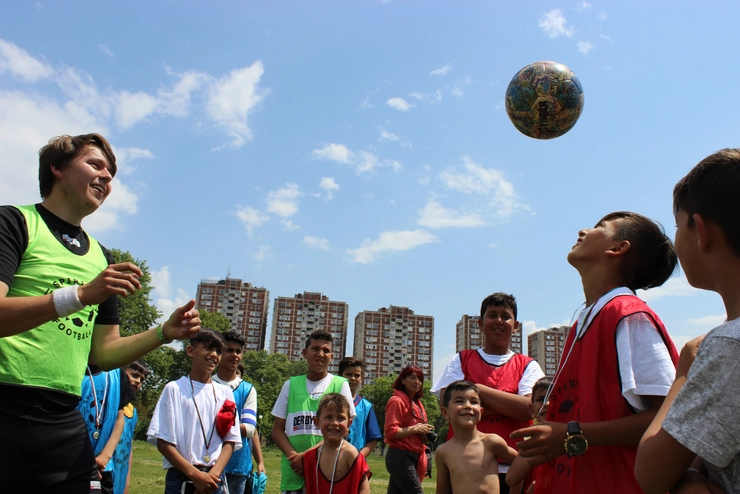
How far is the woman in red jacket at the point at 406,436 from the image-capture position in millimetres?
7336

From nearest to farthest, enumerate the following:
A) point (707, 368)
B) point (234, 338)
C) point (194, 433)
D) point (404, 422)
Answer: point (707, 368) → point (194, 433) → point (234, 338) → point (404, 422)

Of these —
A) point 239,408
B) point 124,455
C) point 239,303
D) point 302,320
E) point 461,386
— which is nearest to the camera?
point 461,386

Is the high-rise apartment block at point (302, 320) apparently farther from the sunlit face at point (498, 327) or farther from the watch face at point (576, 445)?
the watch face at point (576, 445)

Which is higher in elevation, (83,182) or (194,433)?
(83,182)

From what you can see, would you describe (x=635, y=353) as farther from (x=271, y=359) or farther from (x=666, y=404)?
(x=271, y=359)

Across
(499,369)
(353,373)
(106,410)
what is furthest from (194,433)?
(353,373)

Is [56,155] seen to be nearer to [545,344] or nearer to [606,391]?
[606,391]

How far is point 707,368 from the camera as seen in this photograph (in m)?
1.51

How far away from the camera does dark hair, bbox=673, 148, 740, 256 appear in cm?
167

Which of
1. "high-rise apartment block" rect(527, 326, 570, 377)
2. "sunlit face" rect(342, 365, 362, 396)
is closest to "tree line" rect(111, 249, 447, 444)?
"sunlit face" rect(342, 365, 362, 396)

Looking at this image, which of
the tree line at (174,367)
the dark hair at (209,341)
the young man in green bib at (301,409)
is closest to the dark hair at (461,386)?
the young man in green bib at (301,409)

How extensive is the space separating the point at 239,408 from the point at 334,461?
2.14 metres

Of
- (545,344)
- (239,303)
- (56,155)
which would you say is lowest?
(56,155)

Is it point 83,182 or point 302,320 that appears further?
point 302,320
